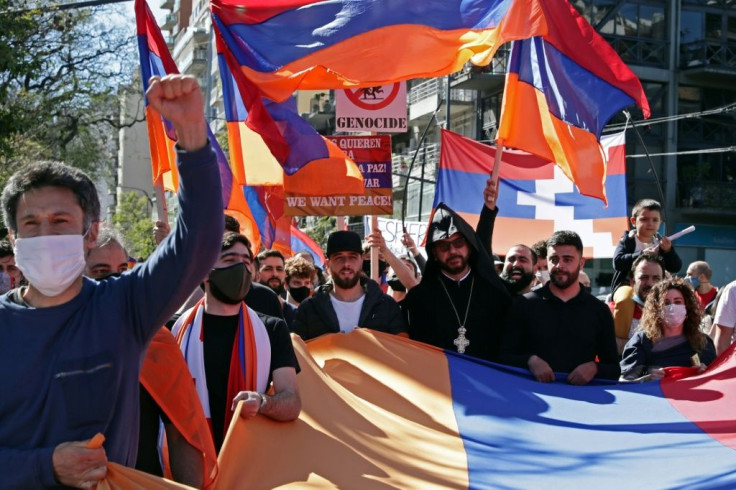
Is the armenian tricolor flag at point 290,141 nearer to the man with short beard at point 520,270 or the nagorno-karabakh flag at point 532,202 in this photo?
the man with short beard at point 520,270

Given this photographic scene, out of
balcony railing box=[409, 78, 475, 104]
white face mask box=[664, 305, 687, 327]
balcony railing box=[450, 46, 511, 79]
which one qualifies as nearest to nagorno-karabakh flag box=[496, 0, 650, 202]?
white face mask box=[664, 305, 687, 327]

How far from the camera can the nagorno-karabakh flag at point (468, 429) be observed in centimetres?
458

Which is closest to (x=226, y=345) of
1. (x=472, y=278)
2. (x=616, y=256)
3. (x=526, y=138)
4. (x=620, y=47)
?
(x=472, y=278)

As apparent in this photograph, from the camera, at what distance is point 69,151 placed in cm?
2719

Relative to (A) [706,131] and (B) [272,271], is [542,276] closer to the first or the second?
(B) [272,271]

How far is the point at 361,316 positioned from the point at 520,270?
1.71m

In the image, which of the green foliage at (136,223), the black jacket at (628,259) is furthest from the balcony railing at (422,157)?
the black jacket at (628,259)

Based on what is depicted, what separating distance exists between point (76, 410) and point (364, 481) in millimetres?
2009

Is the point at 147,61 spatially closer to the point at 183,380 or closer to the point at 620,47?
the point at 183,380

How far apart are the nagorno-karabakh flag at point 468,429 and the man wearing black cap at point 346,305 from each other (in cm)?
26

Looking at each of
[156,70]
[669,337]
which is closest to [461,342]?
[669,337]

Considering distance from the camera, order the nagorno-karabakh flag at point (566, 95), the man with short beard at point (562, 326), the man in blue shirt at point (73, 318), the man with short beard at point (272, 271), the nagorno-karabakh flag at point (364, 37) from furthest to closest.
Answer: the man with short beard at point (272, 271), the nagorno-karabakh flag at point (566, 95), the nagorno-karabakh flag at point (364, 37), the man with short beard at point (562, 326), the man in blue shirt at point (73, 318)

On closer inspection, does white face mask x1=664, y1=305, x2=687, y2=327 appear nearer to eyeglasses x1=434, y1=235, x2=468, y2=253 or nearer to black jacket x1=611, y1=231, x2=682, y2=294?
eyeglasses x1=434, y1=235, x2=468, y2=253

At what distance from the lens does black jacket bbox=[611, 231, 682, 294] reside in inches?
326
